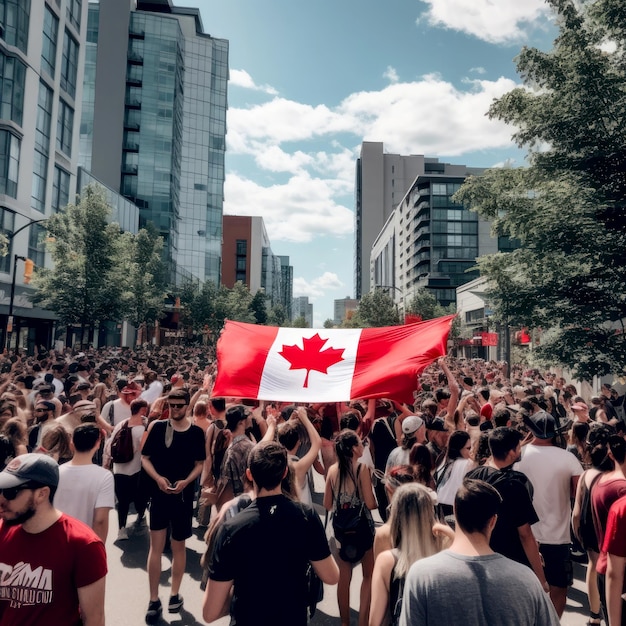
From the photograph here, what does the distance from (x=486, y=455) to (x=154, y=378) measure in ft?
24.5

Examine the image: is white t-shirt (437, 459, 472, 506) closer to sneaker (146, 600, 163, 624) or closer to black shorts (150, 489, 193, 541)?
black shorts (150, 489, 193, 541)

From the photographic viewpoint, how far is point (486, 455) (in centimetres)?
451

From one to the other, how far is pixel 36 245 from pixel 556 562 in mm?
36194

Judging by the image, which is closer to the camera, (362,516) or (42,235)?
(362,516)

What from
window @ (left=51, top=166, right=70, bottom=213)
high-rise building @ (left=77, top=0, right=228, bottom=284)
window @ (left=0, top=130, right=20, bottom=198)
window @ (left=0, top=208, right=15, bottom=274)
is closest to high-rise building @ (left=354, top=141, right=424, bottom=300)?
high-rise building @ (left=77, top=0, right=228, bottom=284)

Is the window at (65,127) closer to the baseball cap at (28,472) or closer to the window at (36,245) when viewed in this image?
the window at (36,245)

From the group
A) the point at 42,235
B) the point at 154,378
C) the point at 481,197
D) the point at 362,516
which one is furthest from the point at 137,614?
the point at 42,235

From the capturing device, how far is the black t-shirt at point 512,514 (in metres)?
3.71

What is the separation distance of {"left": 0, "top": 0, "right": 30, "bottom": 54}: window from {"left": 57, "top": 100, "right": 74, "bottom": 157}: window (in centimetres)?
627

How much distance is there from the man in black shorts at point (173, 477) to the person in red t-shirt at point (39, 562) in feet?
7.84

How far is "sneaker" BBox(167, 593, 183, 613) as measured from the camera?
4.78 metres

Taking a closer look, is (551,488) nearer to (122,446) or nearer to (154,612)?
(154,612)

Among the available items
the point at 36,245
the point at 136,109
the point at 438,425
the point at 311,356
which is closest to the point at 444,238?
the point at 136,109

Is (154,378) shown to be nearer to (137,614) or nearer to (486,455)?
(137,614)
